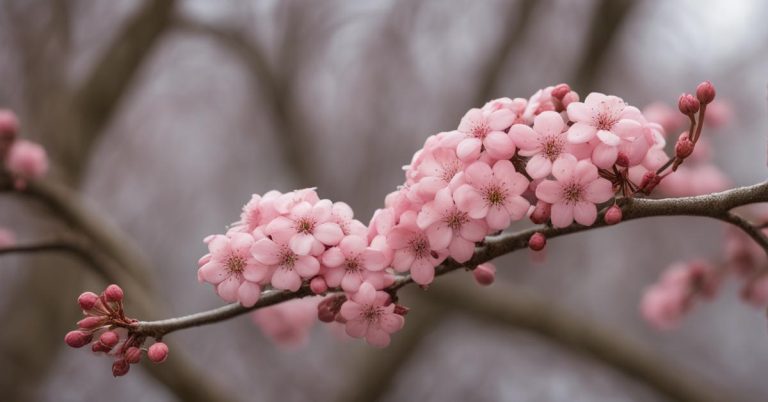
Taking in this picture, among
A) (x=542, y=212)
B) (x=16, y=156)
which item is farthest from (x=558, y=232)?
(x=16, y=156)

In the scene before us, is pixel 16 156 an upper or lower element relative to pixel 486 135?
lower

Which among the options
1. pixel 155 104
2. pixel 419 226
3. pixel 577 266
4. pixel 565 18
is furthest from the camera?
pixel 155 104

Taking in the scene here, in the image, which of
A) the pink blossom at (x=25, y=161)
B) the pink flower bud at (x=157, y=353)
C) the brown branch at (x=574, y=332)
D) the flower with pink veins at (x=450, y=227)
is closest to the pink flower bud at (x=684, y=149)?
the flower with pink veins at (x=450, y=227)

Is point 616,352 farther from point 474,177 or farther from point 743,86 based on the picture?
point 743,86

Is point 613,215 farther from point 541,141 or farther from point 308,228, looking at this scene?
point 308,228

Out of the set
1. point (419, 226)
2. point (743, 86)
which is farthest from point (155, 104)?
point (419, 226)

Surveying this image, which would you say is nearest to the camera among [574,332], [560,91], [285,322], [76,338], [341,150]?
[76,338]

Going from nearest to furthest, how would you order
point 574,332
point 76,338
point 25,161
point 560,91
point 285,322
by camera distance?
1. point 76,338
2. point 560,91
3. point 25,161
4. point 285,322
5. point 574,332
